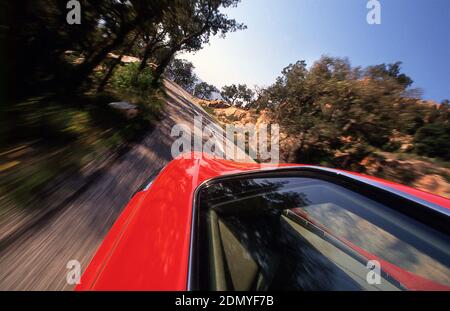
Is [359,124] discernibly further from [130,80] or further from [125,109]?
[130,80]

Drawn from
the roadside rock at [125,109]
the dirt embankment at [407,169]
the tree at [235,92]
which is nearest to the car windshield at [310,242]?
the roadside rock at [125,109]

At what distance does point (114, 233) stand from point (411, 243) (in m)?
1.57

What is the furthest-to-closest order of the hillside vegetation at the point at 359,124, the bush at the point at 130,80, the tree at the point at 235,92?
the tree at the point at 235,92 < the bush at the point at 130,80 < the hillside vegetation at the point at 359,124

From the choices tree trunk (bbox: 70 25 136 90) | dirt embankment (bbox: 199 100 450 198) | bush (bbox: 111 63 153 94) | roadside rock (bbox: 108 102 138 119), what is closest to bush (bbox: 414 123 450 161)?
dirt embankment (bbox: 199 100 450 198)

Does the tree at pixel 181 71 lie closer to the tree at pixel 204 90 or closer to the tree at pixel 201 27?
the tree at pixel 204 90

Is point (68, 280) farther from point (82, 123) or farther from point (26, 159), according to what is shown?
point (82, 123)

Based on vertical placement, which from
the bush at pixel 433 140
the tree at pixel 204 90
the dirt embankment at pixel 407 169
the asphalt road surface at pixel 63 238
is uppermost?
the bush at pixel 433 140

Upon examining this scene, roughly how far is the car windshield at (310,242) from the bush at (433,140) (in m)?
14.2

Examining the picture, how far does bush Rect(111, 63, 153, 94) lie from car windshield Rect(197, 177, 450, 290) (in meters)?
11.9

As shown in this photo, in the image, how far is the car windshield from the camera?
1037 millimetres

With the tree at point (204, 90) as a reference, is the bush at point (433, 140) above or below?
above

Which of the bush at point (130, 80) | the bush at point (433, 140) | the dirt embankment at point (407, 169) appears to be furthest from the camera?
the bush at point (130, 80)

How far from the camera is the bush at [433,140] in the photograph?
39.6 ft

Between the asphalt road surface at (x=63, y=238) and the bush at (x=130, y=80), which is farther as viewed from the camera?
the bush at (x=130, y=80)
